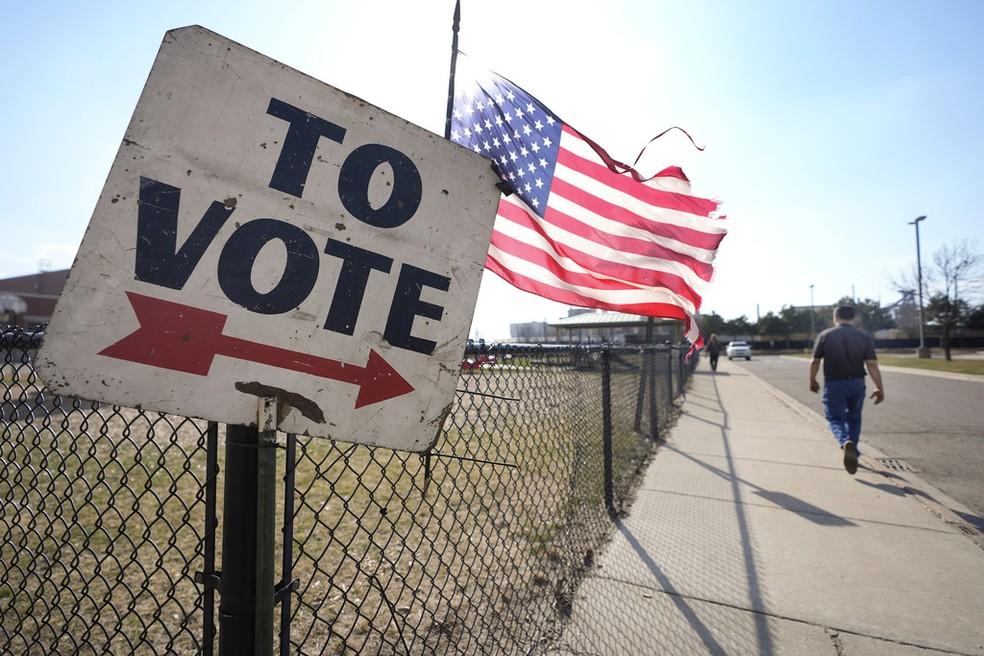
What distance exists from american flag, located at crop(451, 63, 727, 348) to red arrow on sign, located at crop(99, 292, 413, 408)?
6.17 feet

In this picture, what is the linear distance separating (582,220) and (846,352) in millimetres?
4244

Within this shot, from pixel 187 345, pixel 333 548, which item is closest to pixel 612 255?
pixel 187 345

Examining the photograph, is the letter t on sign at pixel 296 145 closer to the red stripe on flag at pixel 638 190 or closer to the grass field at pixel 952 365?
the red stripe on flag at pixel 638 190

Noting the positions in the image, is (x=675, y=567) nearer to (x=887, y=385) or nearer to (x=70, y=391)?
(x=70, y=391)

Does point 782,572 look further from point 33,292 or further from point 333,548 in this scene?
point 33,292

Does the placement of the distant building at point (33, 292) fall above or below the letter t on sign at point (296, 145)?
above

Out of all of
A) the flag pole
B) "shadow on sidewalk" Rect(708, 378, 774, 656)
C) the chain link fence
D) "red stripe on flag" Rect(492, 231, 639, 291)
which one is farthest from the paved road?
the flag pole

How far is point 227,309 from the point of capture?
4.24 feet

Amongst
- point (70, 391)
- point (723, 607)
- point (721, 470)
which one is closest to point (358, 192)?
point (70, 391)

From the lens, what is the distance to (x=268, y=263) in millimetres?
1349

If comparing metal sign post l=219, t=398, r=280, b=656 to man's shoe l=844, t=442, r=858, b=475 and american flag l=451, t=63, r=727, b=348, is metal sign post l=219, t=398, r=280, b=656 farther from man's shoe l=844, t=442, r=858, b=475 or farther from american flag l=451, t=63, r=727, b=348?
man's shoe l=844, t=442, r=858, b=475

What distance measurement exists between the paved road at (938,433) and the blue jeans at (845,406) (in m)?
0.85

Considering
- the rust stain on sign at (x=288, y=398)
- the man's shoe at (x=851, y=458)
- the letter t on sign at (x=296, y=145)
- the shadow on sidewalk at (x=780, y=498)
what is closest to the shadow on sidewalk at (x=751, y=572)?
the shadow on sidewalk at (x=780, y=498)

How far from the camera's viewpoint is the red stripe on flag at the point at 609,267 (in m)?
3.32
